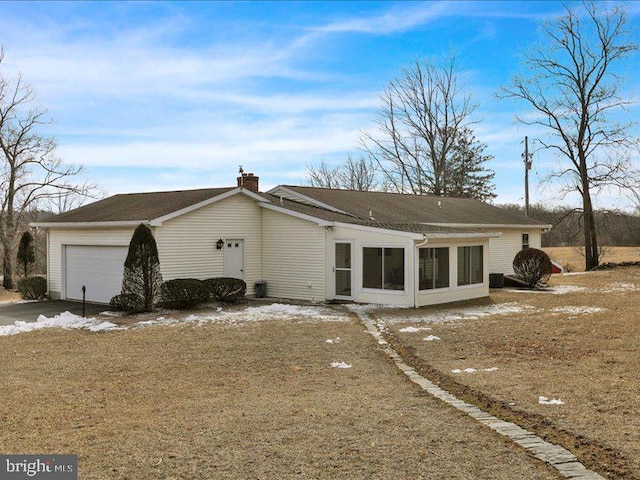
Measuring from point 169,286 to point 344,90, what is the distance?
15.0 metres

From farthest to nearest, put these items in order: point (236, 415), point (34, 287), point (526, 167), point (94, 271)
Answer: point (526, 167), point (34, 287), point (94, 271), point (236, 415)

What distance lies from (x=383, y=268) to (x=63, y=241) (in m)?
11.2

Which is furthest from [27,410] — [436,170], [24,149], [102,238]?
[436,170]

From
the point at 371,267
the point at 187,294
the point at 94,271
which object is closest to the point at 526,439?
the point at 371,267

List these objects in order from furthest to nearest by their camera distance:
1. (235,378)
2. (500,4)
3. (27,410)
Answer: (500,4)
(235,378)
(27,410)

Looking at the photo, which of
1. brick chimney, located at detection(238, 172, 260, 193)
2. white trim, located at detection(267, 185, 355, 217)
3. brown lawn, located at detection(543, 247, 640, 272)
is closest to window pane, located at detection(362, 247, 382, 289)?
white trim, located at detection(267, 185, 355, 217)

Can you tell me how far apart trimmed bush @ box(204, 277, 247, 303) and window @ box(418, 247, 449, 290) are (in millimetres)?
5631

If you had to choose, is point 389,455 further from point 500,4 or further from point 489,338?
point 500,4

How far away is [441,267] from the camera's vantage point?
1867 centimetres

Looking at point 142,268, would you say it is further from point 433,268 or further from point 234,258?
point 433,268

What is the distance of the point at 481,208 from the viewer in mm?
31719

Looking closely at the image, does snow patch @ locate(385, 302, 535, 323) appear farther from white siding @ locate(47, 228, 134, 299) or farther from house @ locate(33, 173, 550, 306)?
white siding @ locate(47, 228, 134, 299)

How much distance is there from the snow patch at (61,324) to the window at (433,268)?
8698 mm

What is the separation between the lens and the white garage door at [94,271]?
18766 millimetres
